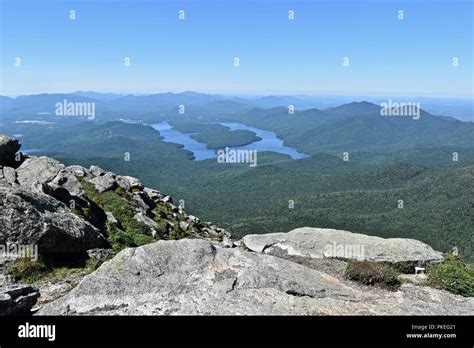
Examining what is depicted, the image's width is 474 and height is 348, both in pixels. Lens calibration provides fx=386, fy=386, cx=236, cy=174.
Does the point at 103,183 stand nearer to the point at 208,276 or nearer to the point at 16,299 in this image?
the point at 16,299

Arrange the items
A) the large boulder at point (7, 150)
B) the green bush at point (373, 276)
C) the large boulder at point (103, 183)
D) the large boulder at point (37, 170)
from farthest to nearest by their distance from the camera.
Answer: the large boulder at point (103, 183) → the large boulder at point (7, 150) → the large boulder at point (37, 170) → the green bush at point (373, 276)

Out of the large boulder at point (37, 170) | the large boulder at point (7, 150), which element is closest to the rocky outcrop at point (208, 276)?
the large boulder at point (37, 170)

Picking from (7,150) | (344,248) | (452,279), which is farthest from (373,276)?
(7,150)

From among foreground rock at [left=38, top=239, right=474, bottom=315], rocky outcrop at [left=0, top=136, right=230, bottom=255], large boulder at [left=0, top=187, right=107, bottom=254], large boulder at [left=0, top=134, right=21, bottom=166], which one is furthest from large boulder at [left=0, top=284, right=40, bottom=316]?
large boulder at [left=0, top=134, right=21, bottom=166]

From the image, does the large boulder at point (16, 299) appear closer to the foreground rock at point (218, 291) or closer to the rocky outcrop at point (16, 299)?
the rocky outcrop at point (16, 299)

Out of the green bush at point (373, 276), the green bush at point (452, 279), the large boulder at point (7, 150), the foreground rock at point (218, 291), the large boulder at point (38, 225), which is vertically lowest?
the green bush at point (452, 279)

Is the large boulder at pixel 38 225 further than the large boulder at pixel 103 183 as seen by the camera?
No
